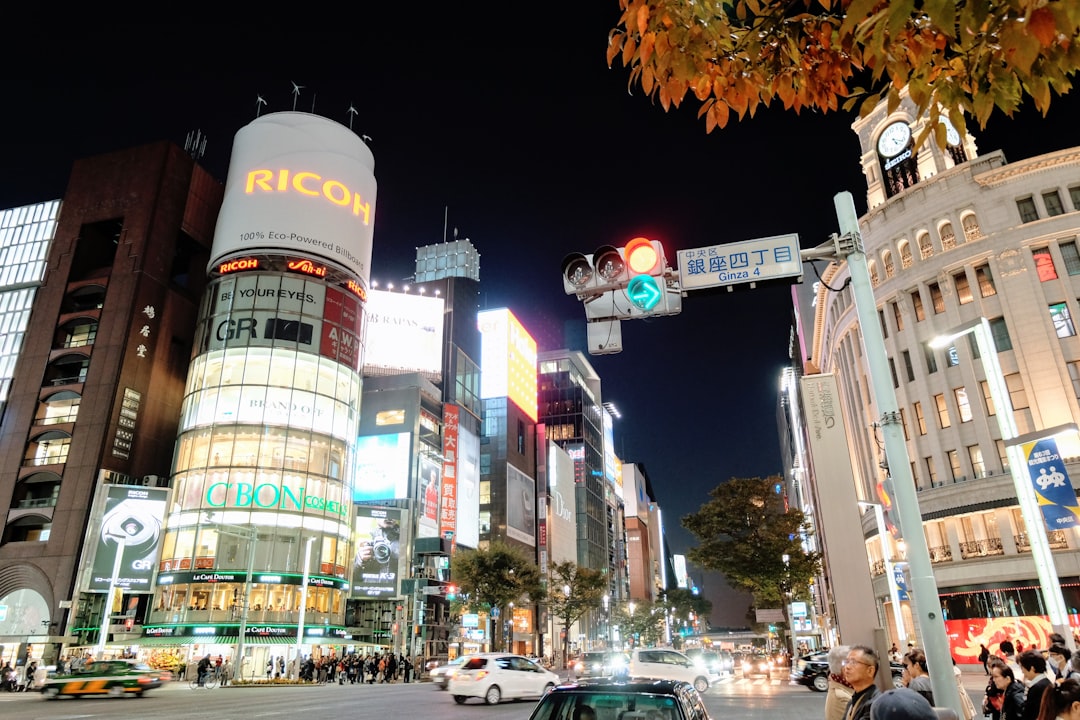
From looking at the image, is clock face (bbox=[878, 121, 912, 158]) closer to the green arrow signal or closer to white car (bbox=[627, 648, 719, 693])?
white car (bbox=[627, 648, 719, 693])

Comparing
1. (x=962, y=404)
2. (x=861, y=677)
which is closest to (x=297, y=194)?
(x=962, y=404)

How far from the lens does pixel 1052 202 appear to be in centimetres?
4181

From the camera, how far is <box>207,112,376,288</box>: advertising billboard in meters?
55.3

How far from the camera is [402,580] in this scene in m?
55.2

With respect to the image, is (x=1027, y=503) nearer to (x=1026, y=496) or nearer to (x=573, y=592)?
(x=1026, y=496)

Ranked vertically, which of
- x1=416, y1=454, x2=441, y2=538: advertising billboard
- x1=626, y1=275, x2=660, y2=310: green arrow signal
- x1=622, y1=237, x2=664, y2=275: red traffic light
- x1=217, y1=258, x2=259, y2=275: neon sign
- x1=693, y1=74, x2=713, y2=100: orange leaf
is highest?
x1=217, y1=258, x2=259, y2=275: neon sign

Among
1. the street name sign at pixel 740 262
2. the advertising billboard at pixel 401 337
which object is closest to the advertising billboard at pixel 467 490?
the advertising billboard at pixel 401 337

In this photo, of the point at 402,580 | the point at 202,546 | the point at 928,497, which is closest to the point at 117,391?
the point at 202,546

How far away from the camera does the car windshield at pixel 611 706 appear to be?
19.2 ft

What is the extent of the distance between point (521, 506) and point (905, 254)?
56.5m

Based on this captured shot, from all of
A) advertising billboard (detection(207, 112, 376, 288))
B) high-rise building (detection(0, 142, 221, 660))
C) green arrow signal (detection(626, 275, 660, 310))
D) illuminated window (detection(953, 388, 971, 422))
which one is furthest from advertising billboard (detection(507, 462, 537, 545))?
green arrow signal (detection(626, 275, 660, 310))

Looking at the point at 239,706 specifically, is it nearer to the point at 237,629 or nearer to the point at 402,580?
the point at 237,629

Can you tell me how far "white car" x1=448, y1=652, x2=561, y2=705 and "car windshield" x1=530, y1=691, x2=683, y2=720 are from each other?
1771cm

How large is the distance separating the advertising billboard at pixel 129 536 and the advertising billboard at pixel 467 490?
91.7 ft
